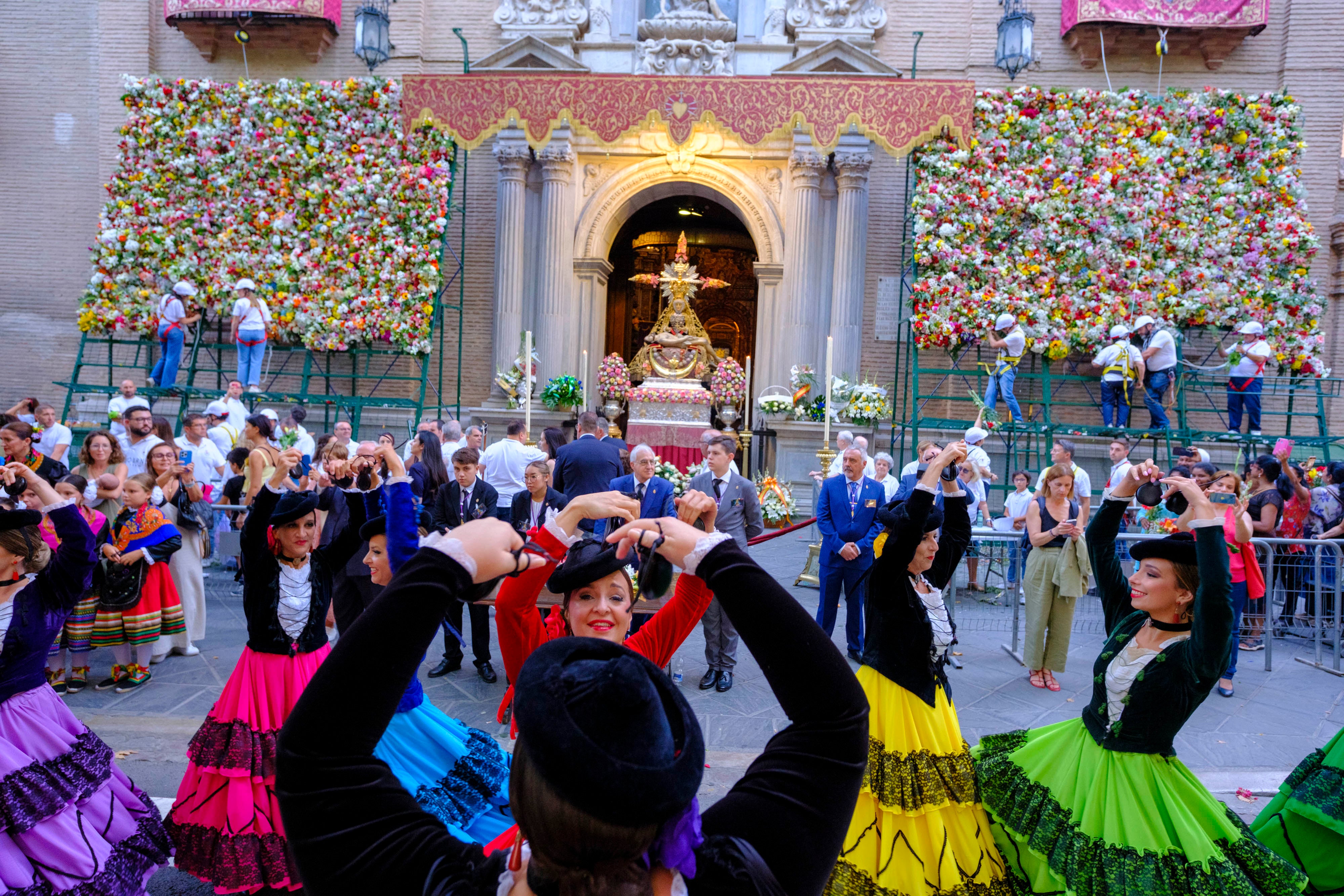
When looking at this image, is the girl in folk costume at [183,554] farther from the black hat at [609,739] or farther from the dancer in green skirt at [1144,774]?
the black hat at [609,739]

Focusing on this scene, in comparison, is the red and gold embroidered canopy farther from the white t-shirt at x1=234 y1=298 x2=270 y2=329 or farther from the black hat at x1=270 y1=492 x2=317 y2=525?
the black hat at x1=270 y1=492 x2=317 y2=525

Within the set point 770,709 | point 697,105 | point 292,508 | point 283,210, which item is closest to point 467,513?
point 770,709

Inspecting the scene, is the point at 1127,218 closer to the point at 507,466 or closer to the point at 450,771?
the point at 507,466

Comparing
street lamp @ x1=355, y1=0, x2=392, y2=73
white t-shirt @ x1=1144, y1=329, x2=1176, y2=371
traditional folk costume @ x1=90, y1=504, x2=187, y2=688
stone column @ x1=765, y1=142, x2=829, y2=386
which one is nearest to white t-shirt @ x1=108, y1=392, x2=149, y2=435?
traditional folk costume @ x1=90, y1=504, x2=187, y2=688

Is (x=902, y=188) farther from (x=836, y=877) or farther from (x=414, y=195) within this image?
(x=836, y=877)

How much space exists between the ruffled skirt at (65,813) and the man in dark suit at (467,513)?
10.2 ft

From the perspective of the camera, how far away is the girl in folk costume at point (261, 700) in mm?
3287

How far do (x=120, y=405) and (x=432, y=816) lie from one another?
13496 mm

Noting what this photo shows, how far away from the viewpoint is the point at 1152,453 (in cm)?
1409

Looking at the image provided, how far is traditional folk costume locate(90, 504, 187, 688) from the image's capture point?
5.93m

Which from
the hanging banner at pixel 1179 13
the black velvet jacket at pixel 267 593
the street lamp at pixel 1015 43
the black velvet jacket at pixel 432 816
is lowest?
the black velvet jacket at pixel 267 593

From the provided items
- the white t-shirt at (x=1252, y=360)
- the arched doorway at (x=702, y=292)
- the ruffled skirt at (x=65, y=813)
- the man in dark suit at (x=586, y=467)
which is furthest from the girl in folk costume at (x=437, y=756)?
the arched doorway at (x=702, y=292)

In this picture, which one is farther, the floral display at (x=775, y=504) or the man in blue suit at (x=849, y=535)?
the floral display at (x=775, y=504)

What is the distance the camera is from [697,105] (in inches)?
472
